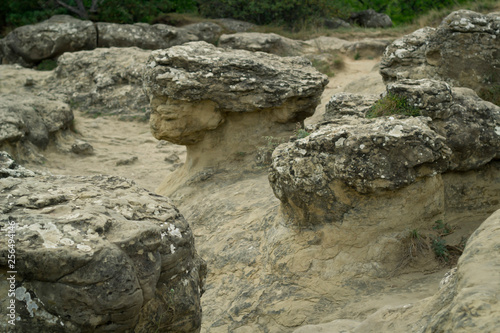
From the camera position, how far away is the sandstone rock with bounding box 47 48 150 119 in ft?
38.9

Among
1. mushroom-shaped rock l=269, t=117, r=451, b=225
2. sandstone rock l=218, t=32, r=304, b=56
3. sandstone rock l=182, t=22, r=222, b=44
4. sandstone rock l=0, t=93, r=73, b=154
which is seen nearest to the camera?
mushroom-shaped rock l=269, t=117, r=451, b=225

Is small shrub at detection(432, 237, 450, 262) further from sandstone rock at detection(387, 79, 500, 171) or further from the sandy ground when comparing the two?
the sandy ground

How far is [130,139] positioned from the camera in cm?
1060

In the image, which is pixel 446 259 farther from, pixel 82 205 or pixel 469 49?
pixel 469 49

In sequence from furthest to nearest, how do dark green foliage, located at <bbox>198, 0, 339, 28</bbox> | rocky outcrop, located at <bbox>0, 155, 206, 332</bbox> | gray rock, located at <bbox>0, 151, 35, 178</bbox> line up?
dark green foliage, located at <bbox>198, 0, 339, 28</bbox>
gray rock, located at <bbox>0, 151, 35, 178</bbox>
rocky outcrop, located at <bbox>0, 155, 206, 332</bbox>

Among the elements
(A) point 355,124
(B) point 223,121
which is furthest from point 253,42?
(A) point 355,124

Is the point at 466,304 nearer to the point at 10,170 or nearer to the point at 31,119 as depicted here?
the point at 10,170

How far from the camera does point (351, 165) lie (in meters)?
4.54

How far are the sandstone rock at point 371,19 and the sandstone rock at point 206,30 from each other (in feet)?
16.7

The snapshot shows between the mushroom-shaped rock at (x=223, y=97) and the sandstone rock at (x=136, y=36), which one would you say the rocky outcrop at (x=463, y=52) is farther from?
the sandstone rock at (x=136, y=36)

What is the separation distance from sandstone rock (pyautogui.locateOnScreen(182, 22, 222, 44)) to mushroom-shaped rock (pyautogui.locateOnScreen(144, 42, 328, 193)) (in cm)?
919

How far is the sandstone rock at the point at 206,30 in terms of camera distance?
52.6 feet

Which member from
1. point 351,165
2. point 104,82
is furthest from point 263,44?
point 351,165

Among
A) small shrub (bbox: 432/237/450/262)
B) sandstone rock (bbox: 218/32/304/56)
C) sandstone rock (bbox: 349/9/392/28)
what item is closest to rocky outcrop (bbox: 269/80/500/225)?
small shrub (bbox: 432/237/450/262)
